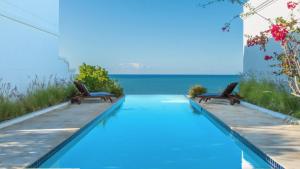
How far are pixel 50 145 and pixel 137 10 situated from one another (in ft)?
98.4

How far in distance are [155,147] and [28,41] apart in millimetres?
6771

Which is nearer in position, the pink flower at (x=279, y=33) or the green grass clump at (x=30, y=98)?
the pink flower at (x=279, y=33)

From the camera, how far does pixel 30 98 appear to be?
11.3m

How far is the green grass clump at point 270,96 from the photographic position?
10.3m

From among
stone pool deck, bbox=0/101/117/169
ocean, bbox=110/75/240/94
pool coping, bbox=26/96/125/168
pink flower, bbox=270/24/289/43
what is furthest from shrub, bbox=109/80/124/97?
pink flower, bbox=270/24/289/43

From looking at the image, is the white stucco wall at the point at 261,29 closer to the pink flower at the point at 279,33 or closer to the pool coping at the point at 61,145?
the pool coping at the point at 61,145

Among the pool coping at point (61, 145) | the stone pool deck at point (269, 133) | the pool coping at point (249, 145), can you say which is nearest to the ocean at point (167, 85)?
the stone pool deck at point (269, 133)

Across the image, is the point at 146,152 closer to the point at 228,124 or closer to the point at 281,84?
the point at 228,124

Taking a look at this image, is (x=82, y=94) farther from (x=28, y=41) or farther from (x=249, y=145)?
(x=249, y=145)

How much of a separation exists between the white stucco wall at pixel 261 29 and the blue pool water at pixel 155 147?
12.8ft

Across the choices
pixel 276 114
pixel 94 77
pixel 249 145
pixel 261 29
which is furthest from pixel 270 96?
pixel 94 77

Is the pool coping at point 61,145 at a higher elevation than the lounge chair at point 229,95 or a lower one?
lower

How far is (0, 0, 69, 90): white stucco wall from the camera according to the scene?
35.8 feet

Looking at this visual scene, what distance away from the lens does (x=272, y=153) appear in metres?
6.02
